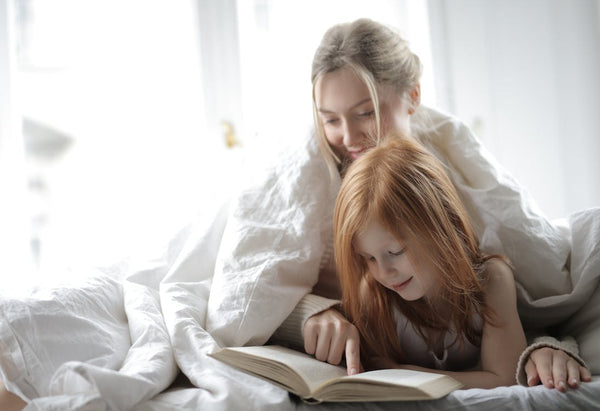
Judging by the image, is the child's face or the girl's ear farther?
the girl's ear

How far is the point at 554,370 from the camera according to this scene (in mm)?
824

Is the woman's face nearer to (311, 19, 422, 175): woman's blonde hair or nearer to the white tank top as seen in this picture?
(311, 19, 422, 175): woman's blonde hair

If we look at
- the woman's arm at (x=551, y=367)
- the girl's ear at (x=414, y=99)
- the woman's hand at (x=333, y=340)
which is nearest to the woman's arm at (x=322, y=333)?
the woman's hand at (x=333, y=340)

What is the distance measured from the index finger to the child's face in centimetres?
10

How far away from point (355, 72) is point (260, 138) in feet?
0.94

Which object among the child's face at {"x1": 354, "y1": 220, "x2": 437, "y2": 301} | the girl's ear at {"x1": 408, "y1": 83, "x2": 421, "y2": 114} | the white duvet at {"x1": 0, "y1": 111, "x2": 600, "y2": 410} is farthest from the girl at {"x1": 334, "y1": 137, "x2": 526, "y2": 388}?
the girl's ear at {"x1": 408, "y1": 83, "x2": 421, "y2": 114}

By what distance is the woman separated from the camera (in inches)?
44.5

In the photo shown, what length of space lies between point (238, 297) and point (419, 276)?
29 cm

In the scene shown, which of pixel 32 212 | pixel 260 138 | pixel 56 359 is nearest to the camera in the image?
pixel 56 359

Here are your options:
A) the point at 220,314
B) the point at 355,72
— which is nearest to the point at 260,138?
the point at 355,72

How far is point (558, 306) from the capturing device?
3.39 feet

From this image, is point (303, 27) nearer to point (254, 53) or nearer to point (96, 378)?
point (254, 53)

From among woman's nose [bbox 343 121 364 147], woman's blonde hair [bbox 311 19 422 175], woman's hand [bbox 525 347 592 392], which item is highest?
woman's blonde hair [bbox 311 19 422 175]

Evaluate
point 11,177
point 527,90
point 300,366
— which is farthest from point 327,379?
point 527,90
